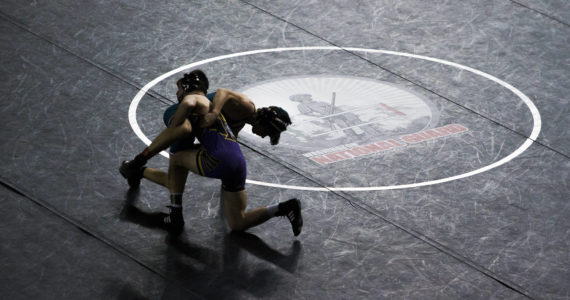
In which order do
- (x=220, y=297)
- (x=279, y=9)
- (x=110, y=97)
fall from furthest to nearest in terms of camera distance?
(x=279, y=9) < (x=110, y=97) < (x=220, y=297)

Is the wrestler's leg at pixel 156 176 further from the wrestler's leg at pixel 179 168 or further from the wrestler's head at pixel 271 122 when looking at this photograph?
the wrestler's head at pixel 271 122

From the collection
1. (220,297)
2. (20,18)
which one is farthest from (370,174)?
(20,18)

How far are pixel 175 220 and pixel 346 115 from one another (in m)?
2.79

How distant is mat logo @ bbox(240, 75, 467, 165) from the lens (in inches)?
348

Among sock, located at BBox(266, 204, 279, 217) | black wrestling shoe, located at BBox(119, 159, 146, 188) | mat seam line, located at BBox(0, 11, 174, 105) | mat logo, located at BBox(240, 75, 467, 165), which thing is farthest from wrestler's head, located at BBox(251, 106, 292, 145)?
mat seam line, located at BBox(0, 11, 174, 105)

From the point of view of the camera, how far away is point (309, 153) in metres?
8.64

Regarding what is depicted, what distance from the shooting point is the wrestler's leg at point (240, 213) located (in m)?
7.17

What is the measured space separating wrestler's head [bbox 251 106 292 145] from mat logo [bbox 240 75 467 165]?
118 centimetres

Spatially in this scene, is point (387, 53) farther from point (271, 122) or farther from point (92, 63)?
point (271, 122)

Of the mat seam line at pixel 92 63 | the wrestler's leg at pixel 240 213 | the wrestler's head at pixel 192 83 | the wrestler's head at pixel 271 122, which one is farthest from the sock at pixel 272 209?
the mat seam line at pixel 92 63

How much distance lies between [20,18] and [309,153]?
4.22 meters

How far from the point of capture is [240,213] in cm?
721

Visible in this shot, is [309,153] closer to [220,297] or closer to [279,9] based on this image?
[220,297]

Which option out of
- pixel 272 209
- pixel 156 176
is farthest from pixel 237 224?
pixel 156 176
